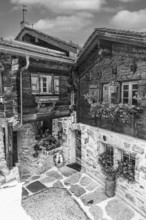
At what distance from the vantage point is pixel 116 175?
686 centimetres

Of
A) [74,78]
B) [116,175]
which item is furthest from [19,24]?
[116,175]

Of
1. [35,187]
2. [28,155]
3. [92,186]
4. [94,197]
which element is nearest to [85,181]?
[92,186]

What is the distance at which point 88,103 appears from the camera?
8062 millimetres

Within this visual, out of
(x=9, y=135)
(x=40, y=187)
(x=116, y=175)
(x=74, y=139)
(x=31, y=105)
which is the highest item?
(x=31, y=105)

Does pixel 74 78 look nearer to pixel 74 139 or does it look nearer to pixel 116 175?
pixel 74 139

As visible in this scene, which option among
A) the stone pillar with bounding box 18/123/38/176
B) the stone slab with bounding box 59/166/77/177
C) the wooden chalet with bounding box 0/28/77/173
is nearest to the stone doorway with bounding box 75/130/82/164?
the stone slab with bounding box 59/166/77/177

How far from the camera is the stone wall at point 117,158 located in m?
5.88

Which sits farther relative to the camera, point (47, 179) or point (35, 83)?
point (47, 179)

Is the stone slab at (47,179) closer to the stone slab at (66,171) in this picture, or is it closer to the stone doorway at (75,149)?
the stone slab at (66,171)

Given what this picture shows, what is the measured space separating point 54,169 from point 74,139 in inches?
86.8

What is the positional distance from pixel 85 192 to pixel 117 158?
227 centimetres

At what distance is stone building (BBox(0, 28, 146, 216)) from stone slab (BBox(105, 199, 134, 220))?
1.22 feet

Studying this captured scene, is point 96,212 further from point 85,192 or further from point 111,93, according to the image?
point 111,93

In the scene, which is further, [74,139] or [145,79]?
[74,139]
